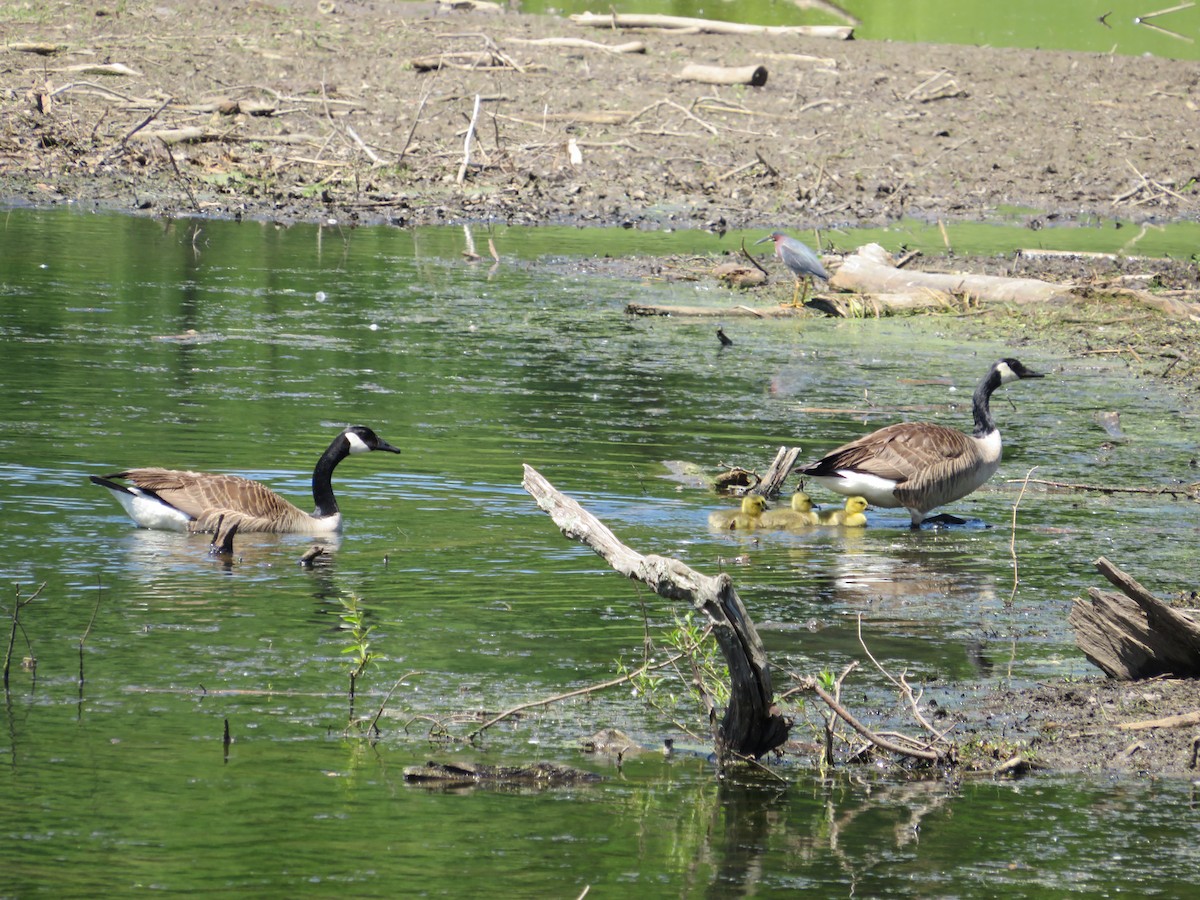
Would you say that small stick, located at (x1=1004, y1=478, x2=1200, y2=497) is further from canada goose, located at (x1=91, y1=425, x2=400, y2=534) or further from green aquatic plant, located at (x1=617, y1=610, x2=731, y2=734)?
canada goose, located at (x1=91, y1=425, x2=400, y2=534)

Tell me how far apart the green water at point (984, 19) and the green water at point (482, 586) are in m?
21.6

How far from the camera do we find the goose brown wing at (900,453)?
12.1 metres

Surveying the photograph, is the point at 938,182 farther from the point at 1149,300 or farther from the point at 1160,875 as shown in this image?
the point at 1160,875

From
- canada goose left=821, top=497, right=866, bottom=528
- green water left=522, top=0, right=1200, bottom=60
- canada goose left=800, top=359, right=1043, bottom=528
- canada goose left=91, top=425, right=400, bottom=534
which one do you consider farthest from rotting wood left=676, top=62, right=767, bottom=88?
canada goose left=91, top=425, right=400, bottom=534

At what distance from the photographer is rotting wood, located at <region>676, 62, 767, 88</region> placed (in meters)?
32.9

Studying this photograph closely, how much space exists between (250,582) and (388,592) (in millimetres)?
876

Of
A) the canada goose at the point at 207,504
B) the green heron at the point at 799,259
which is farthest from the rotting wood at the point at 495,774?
the green heron at the point at 799,259

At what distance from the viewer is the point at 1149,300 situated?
66.6ft

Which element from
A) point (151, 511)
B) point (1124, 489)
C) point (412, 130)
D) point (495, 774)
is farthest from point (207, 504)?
point (412, 130)

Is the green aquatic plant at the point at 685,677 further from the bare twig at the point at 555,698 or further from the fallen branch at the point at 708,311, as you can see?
the fallen branch at the point at 708,311

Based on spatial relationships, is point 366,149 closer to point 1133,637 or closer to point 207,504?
point 207,504

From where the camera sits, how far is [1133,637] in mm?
8219

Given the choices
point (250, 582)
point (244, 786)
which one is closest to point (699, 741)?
point (244, 786)

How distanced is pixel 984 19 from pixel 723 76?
14.5 metres
